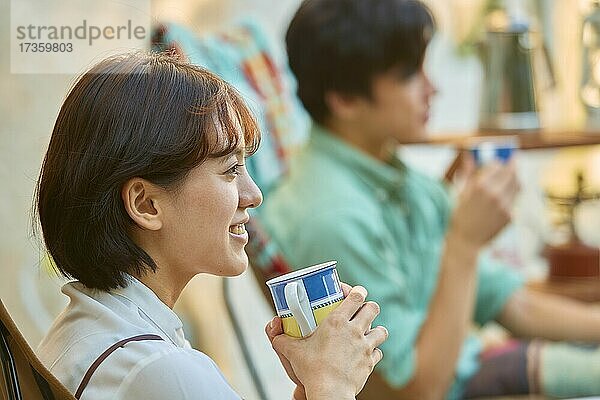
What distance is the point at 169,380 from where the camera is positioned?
0.72 meters

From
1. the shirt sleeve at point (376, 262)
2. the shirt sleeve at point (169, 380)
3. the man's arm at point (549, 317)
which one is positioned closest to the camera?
the shirt sleeve at point (169, 380)

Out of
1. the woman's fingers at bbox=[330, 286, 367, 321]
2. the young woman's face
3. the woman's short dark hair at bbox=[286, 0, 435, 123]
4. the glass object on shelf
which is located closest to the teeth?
the young woman's face

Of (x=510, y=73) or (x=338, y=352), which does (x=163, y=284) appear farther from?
(x=510, y=73)

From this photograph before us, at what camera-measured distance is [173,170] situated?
762mm

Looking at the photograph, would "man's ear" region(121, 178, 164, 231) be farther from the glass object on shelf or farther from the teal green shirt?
the glass object on shelf

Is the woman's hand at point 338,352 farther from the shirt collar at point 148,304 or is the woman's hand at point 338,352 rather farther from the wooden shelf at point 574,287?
the wooden shelf at point 574,287

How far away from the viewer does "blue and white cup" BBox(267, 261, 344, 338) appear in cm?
74

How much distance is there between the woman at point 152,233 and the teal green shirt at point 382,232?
53cm

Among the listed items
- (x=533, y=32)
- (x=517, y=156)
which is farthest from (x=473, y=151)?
(x=533, y=32)

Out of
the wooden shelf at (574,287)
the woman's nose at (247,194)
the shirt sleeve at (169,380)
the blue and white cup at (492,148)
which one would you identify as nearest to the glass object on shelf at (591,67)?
the blue and white cup at (492,148)

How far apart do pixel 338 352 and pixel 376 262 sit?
68 centimetres

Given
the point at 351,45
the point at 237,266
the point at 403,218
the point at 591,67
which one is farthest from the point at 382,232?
the point at 237,266

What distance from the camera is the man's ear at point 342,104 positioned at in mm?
1465

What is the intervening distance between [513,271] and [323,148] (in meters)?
0.36
